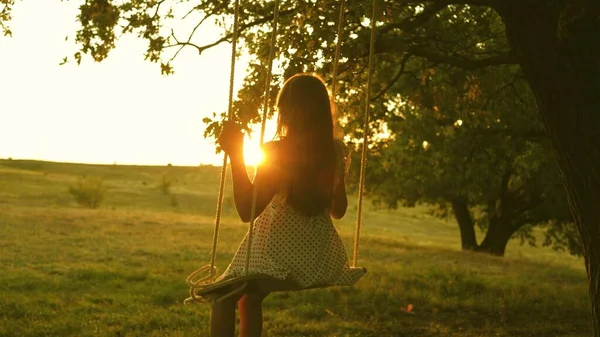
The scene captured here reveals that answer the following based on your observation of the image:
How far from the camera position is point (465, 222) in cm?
2847

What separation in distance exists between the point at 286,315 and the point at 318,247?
5.78 meters

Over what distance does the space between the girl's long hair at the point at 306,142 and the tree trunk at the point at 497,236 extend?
23.5 metres

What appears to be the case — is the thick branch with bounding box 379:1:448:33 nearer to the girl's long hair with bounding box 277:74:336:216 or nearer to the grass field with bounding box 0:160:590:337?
the grass field with bounding box 0:160:590:337

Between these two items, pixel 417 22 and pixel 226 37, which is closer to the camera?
pixel 417 22

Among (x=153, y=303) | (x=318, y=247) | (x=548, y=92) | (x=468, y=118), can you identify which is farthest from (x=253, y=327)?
(x=468, y=118)

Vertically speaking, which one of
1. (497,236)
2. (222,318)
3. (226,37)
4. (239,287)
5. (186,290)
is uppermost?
(226,37)

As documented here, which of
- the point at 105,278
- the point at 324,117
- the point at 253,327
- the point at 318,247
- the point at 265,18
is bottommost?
the point at 105,278

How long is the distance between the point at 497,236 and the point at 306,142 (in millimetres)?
24280

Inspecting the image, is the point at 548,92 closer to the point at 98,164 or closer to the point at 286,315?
the point at 286,315

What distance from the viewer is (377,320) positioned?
31.8 ft

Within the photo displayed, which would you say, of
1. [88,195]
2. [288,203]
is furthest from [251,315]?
[88,195]

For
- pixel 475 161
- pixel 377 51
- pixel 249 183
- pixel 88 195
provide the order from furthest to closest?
pixel 88 195 → pixel 475 161 → pixel 377 51 → pixel 249 183

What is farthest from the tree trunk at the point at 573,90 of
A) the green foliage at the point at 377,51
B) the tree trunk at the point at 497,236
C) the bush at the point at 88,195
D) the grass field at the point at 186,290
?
the bush at the point at 88,195

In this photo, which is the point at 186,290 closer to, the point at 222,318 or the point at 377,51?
the point at 377,51
